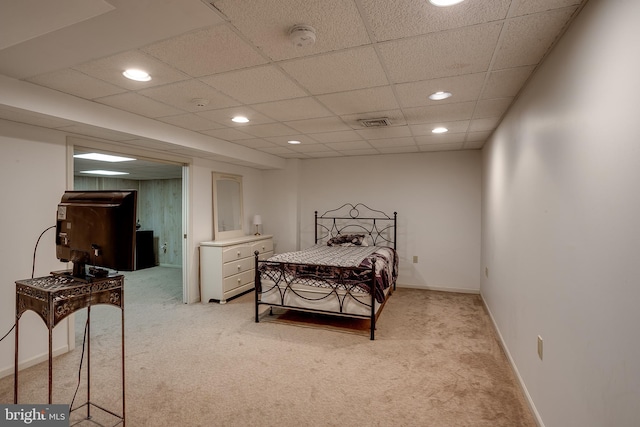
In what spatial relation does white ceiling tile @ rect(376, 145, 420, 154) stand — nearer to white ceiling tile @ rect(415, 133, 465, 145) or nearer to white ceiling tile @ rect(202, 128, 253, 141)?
white ceiling tile @ rect(415, 133, 465, 145)

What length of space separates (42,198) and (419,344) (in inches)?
150

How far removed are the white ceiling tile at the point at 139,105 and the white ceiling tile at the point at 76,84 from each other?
0.31 ft

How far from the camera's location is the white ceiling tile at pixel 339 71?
77.4 inches

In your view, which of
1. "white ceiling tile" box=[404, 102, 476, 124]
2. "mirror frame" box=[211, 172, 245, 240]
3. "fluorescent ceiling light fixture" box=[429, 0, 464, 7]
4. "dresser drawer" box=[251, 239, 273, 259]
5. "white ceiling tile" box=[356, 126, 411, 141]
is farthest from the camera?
"dresser drawer" box=[251, 239, 273, 259]

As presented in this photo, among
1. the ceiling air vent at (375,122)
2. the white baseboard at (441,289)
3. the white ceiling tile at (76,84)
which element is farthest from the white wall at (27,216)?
the white baseboard at (441,289)

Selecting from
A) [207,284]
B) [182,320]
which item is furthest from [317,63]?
[207,284]

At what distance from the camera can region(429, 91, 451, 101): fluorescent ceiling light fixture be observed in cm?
→ 261

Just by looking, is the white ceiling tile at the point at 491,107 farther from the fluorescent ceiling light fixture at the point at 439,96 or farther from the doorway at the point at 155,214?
the doorway at the point at 155,214

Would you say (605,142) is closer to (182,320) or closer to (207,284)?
(182,320)

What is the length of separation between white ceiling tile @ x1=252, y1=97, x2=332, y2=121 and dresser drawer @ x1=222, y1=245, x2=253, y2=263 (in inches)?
89.1

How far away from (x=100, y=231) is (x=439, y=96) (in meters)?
2.62

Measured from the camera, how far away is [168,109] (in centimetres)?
299

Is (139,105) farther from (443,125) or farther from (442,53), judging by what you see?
(443,125)

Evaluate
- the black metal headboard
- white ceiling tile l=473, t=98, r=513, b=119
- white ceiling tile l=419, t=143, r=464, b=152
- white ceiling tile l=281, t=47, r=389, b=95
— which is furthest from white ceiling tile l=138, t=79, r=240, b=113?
the black metal headboard
